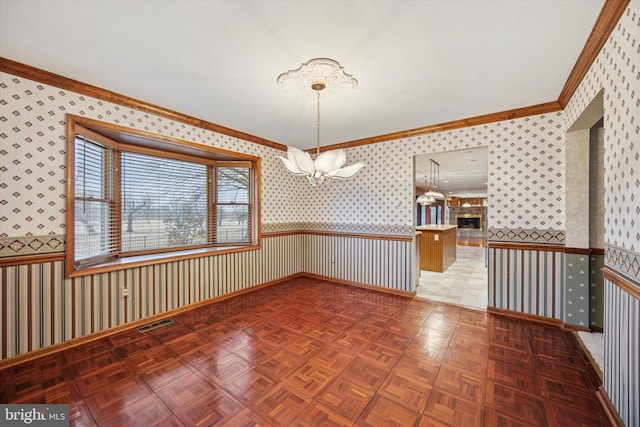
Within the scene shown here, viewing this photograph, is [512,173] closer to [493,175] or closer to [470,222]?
[493,175]

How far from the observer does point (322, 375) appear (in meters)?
2.07

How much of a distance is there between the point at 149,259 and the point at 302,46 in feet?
9.71

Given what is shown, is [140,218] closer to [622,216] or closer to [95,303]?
[95,303]

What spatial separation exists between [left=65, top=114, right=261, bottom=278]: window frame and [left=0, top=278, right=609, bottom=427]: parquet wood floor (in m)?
0.81

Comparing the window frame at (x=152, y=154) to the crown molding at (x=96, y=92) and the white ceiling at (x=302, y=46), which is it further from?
the white ceiling at (x=302, y=46)

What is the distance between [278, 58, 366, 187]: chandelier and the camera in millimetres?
2004

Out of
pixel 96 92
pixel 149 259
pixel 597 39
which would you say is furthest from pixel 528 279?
pixel 96 92

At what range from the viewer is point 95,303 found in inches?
104

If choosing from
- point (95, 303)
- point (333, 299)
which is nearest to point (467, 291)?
point (333, 299)

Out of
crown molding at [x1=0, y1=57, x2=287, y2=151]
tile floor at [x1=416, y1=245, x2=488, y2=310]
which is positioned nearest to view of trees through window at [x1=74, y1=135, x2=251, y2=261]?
crown molding at [x1=0, y1=57, x2=287, y2=151]

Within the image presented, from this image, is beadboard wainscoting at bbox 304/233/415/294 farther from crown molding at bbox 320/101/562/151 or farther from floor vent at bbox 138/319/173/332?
floor vent at bbox 138/319/173/332

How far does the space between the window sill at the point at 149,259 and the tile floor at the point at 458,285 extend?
10.1ft

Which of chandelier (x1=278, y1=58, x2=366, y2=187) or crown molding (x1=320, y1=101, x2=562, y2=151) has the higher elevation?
crown molding (x1=320, y1=101, x2=562, y2=151)

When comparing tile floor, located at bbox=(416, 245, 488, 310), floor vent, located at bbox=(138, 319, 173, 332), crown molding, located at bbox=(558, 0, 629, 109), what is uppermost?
crown molding, located at bbox=(558, 0, 629, 109)
